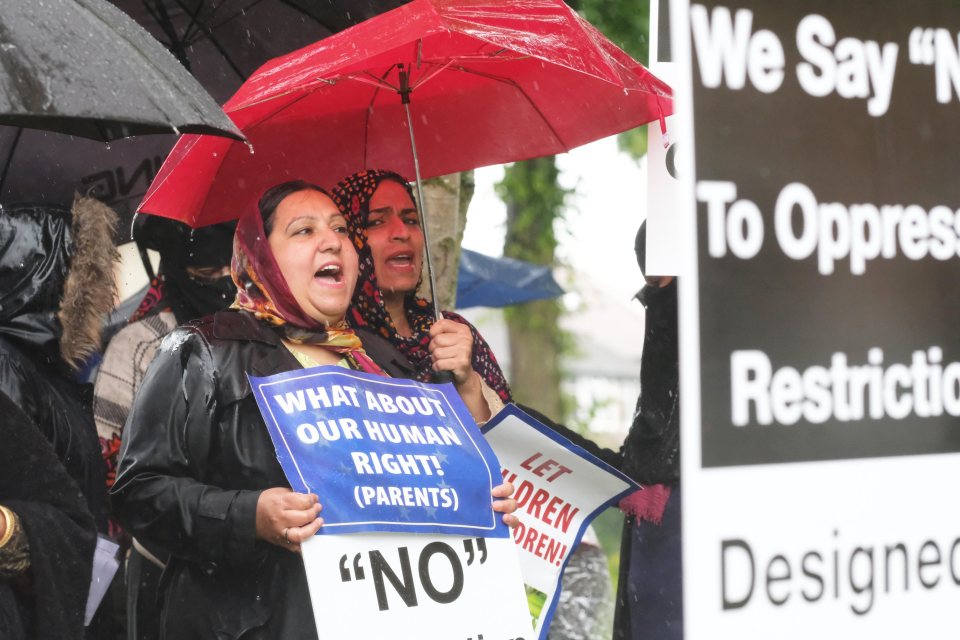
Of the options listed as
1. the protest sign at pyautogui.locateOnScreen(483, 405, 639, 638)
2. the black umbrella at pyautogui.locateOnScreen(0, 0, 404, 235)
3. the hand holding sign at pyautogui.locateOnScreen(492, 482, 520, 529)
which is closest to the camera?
the hand holding sign at pyautogui.locateOnScreen(492, 482, 520, 529)

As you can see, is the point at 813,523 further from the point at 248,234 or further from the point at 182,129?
the point at 248,234

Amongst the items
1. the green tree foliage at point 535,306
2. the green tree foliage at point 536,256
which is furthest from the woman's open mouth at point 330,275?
the green tree foliage at point 535,306

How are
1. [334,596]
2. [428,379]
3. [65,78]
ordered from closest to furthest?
[65,78] < [334,596] < [428,379]

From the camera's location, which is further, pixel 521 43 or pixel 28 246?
pixel 28 246

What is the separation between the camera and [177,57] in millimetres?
5504

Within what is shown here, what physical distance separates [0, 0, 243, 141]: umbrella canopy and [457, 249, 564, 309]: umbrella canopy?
258 inches

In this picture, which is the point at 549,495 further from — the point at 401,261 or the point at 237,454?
the point at 237,454

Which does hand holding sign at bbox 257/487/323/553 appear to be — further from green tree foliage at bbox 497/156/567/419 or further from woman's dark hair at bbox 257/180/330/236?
green tree foliage at bbox 497/156/567/419

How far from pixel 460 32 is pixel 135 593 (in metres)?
2.14

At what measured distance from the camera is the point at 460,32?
3670 millimetres

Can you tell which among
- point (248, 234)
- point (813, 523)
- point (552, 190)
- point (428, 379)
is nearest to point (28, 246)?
point (248, 234)

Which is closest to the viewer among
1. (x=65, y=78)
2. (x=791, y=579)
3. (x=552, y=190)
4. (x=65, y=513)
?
(x=791, y=579)

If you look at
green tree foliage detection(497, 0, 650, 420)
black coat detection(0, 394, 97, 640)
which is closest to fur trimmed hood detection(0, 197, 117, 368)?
black coat detection(0, 394, 97, 640)

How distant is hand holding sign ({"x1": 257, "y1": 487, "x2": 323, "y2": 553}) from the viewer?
10.7 feet
